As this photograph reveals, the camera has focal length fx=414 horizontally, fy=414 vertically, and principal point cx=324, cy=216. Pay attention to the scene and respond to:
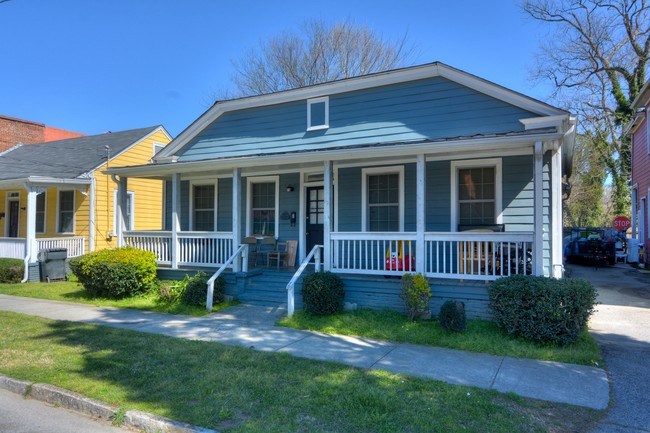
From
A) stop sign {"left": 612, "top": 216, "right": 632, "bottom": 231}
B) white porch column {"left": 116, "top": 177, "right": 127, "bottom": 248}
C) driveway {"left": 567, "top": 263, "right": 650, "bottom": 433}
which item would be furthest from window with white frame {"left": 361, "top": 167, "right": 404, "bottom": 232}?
stop sign {"left": 612, "top": 216, "right": 632, "bottom": 231}

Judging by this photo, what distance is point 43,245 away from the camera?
13.9m

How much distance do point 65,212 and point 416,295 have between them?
47.8 ft

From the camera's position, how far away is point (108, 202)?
1582cm

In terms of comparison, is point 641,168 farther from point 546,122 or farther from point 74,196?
point 74,196

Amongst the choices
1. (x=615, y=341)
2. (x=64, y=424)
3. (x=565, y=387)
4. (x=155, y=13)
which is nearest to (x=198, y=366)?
(x=64, y=424)

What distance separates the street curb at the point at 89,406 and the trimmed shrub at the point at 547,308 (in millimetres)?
4676

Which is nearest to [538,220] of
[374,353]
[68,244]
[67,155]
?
[374,353]

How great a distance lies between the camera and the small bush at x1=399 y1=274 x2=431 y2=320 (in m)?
7.18

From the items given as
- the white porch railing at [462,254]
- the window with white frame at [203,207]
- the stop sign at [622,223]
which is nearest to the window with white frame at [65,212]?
the window with white frame at [203,207]

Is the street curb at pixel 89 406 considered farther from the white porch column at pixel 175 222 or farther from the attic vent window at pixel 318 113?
the attic vent window at pixel 318 113

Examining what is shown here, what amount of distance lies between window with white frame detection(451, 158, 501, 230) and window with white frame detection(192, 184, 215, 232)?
688 cm

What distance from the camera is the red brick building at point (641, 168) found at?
16297mm

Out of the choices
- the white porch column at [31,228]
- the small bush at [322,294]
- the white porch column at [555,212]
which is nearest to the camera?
the small bush at [322,294]

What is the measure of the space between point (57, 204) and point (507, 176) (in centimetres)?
1592
